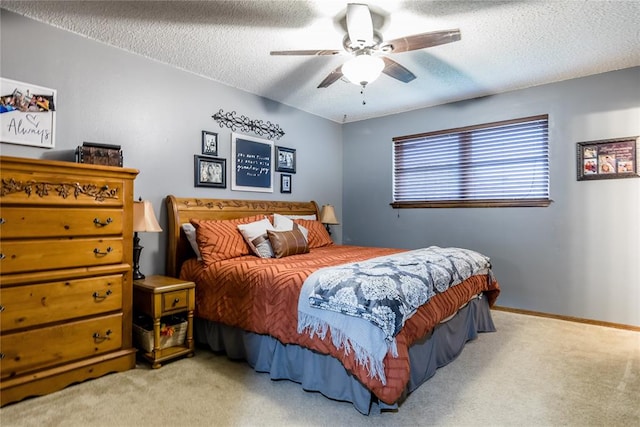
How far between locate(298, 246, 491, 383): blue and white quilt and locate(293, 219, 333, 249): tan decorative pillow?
1632 millimetres

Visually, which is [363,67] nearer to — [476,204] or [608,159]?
[476,204]

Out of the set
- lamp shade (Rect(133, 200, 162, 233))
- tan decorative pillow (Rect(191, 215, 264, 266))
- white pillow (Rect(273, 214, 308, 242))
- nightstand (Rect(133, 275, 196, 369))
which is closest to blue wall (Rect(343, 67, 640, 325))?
white pillow (Rect(273, 214, 308, 242))

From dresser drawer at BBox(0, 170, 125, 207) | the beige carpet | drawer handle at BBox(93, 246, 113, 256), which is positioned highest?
dresser drawer at BBox(0, 170, 125, 207)

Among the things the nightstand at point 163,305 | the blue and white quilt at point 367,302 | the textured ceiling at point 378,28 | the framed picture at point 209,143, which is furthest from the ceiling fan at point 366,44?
the nightstand at point 163,305

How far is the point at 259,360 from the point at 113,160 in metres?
1.76

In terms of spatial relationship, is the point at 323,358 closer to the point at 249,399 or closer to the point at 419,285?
the point at 249,399

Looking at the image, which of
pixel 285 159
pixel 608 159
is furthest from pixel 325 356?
pixel 608 159

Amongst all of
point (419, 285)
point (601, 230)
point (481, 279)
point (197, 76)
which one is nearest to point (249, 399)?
point (419, 285)

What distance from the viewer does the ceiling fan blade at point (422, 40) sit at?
2123 mm

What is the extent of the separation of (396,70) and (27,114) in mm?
2642

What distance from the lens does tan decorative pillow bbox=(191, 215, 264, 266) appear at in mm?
2873

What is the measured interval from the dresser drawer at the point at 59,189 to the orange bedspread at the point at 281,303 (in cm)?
87

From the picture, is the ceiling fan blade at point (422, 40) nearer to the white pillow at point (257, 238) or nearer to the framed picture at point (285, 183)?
the white pillow at point (257, 238)

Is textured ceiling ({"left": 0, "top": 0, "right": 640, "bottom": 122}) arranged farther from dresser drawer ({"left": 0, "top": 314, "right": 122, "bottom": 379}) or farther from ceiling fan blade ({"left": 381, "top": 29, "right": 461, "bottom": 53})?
dresser drawer ({"left": 0, "top": 314, "right": 122, "bottom": 379})
